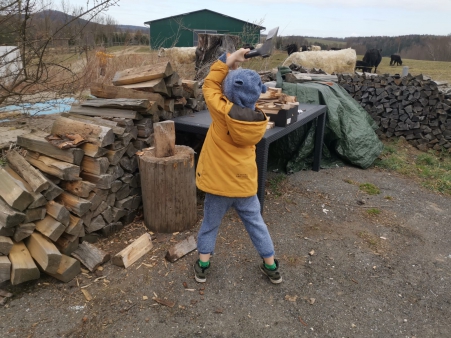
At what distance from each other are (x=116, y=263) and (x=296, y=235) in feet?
5.55

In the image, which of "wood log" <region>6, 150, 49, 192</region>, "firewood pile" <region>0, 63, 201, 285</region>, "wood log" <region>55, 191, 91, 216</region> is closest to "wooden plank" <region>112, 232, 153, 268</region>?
"firewood pile" <region>0, 63, 201, 285</region>

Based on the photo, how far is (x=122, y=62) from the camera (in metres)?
8.62

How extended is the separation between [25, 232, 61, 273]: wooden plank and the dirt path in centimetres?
20

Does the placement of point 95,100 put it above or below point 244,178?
above

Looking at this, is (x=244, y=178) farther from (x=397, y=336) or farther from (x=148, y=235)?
(x=397, y=336)

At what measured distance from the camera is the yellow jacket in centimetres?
247

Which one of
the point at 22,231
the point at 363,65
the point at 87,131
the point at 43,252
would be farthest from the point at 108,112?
the point at 363,65

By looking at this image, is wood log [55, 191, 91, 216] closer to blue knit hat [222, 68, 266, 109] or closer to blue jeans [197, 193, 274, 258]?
blue jeans [197, 193, 274, 258]

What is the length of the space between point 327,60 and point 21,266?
12.6 meters

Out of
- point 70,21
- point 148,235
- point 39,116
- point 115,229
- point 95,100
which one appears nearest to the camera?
point 148,235

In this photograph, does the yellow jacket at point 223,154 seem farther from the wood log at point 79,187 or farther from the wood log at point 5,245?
the wood log at point 5,245

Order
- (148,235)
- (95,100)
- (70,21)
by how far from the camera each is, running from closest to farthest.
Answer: (148,235), (95,100), (70,21)

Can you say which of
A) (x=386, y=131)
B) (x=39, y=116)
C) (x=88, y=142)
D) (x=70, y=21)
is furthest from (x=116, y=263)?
(x=386, y=131)

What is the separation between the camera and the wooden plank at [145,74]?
3607mm
